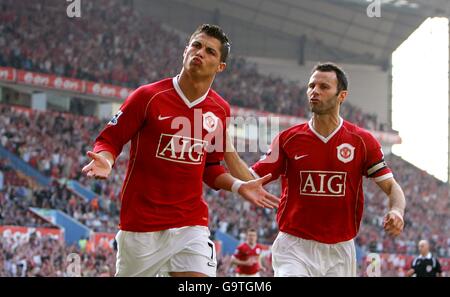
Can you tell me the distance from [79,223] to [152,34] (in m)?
19.5

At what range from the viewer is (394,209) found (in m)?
7.65

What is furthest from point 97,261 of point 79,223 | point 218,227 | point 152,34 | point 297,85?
point 297,85

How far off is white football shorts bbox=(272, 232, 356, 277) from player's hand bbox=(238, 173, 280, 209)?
1282 millimetres

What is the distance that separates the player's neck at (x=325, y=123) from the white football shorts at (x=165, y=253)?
1888 mm

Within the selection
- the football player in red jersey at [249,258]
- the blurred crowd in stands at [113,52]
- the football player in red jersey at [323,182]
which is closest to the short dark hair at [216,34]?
the football player in red jersey at [323,182]

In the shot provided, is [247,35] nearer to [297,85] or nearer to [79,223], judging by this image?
[297,85]

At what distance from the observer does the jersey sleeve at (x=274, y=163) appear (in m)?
8.27

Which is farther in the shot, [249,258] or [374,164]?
[249,258]

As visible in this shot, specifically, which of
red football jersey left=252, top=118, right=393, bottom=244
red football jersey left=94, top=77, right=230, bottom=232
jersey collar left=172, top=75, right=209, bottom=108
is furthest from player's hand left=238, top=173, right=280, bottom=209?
red football jersey left=252, top=118, right=393, bottom=244

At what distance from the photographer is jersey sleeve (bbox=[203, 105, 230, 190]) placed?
7422 mm

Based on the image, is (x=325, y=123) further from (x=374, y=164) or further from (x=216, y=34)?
(x=216, y=34)

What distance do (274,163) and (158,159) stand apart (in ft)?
5.00

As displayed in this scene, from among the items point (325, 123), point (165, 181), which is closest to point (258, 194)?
point (165, 181)
